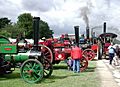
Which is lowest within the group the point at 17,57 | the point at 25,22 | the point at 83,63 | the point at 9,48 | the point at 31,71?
the point at 31,71

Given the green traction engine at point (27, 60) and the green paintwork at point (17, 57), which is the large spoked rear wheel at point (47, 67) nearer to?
the green traction engine at point (27, 60)

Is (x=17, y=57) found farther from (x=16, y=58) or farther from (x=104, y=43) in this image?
(x=104, y=43)

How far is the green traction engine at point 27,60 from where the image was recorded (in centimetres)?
1223

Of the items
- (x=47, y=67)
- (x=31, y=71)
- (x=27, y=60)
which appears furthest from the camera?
(x=47, y=67)

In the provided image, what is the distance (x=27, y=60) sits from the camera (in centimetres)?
1236

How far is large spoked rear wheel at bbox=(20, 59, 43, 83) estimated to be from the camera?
12.2 meters

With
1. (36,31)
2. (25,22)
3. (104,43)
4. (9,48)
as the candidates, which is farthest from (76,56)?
(25,22)

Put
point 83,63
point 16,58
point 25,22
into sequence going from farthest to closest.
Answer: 1. point 25,22
2. point 83,63
3. point 16,58

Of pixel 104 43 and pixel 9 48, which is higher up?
pixel 104 43

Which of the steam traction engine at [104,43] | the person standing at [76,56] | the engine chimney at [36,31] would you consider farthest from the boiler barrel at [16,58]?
the steam traction engine at [104,43]

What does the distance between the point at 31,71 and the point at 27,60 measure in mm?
413

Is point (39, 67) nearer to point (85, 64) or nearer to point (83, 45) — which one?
point (85, 64)

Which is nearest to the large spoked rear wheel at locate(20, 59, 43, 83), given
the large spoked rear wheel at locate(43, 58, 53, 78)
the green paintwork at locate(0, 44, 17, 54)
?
the green paintwork at locate(0, 44, 17, 54)

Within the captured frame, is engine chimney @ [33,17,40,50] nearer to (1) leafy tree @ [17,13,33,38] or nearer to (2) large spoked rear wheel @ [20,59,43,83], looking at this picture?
(2) large spoked rear wheel @ [20,59,43,83]
